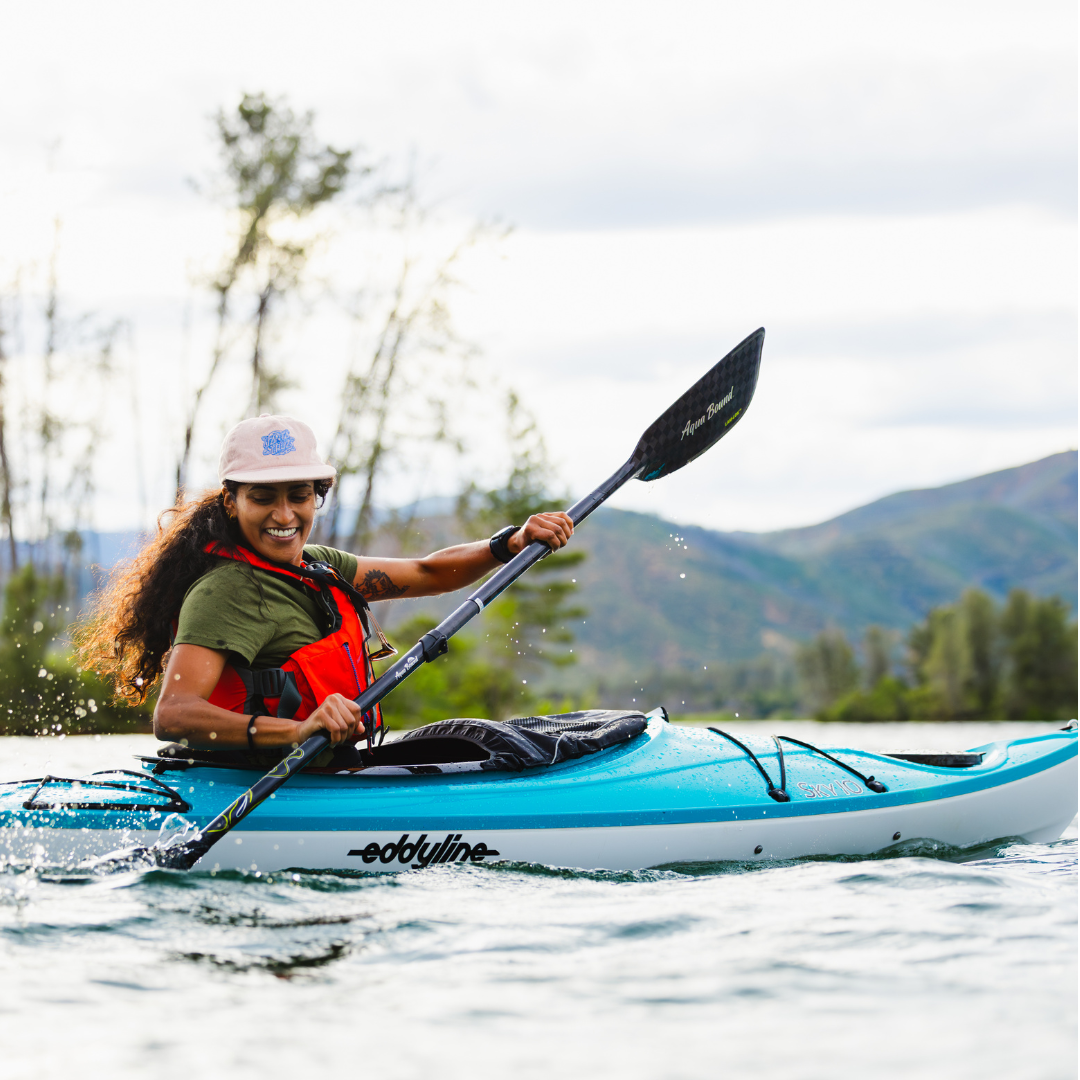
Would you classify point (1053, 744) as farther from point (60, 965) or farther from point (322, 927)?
point (60, 965)

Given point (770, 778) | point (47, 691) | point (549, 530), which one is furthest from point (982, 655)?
point (549, 530)

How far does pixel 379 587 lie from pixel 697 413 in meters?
1.59

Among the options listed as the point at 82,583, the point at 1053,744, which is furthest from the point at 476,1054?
the point at 82,583

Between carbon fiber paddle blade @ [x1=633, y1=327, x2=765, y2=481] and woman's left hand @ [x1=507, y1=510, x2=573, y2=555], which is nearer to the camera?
woman's left hand @ [x1=507, y1=510, x2=573, y2=555]

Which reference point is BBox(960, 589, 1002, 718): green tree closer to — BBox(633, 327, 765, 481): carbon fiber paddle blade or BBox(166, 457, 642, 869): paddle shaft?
BBox(633, 327, 765, 481): carbon fiber paddle blade

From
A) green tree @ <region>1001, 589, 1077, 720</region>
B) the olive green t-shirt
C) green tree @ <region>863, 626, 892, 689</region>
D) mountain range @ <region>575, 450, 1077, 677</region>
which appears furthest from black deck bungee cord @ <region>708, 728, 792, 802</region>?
mountain range @ <region>575, 450, 1077, 677</region>

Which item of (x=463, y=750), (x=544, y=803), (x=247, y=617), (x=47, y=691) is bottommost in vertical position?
(x=47, y=691)

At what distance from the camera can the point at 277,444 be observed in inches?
132

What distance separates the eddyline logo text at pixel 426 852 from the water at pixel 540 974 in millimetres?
39

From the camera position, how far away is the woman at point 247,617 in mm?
3133

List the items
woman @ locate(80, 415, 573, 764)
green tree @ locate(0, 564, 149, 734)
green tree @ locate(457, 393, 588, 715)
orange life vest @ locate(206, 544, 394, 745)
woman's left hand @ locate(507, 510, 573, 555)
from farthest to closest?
green tree @ locate(457, 393, 588, 715) < green tree @ locate(0, 564, 149, 734) < woman's left hand @ locate(507, 510, 573, 555) < orange life vest @ locate(206, 544, 394, 745) < woman @ locate(80, 415, 573, 764)

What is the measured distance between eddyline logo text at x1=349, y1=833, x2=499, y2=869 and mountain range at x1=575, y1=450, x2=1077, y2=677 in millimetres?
83721

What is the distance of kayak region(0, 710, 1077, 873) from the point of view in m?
3.28

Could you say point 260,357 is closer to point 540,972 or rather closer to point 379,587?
point 379,587
